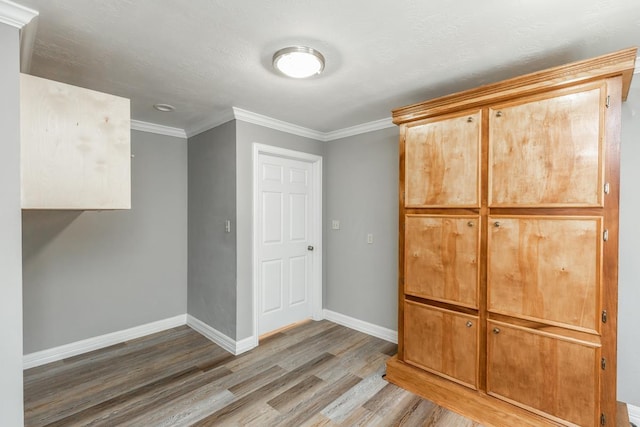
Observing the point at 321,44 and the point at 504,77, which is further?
the point at 504,77

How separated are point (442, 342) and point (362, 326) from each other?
138 centimetres

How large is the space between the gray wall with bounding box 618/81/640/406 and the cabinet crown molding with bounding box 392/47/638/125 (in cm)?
18

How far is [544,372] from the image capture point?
6.03 feet

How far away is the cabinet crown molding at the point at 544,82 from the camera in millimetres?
1582

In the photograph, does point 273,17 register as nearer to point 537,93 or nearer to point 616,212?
point 537,93

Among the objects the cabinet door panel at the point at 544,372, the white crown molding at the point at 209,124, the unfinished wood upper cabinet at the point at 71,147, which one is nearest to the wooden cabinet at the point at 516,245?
the cabinet door panel at the point at 544,372

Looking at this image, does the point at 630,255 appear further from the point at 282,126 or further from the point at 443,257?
the point at 282,126

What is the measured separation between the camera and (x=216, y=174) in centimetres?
323

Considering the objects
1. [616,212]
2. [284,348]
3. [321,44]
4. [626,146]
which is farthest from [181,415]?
[626,146]

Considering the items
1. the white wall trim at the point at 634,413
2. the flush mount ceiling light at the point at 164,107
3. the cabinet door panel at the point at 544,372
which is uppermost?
the flush mount ceiling light at the point at 164,107

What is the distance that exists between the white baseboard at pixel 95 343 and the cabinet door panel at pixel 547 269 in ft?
11.0

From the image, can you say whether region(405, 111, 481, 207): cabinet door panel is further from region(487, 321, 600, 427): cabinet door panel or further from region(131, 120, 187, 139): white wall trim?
region(131, 120, 187, 139): white wall trim

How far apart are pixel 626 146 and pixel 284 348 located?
3172 millimetres

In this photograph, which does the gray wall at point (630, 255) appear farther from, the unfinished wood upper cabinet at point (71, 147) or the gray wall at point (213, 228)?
the unfinished wood upper cabinet at point (71, 147)
